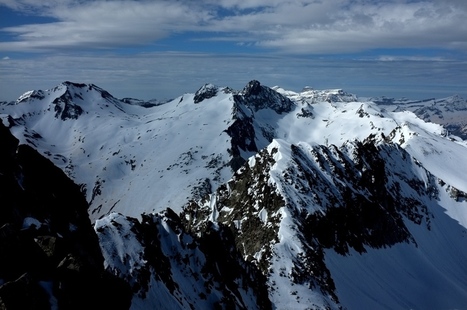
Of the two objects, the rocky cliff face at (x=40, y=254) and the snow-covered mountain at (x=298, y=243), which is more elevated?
the rocky cliff face at (x=40, y=254)

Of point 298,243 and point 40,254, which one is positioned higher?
point 40,254

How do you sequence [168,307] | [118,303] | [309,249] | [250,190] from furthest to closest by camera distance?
[250,190], [309,249], [168,307], [118,303]

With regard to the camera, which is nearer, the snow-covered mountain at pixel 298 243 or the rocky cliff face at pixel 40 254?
the rocky cliff face at pixel 40 254

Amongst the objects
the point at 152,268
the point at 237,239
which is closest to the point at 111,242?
the point at 152,268

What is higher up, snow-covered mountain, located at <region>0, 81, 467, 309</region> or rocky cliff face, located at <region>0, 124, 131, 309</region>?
rocky cliff face, located at <region>0, 124, 131, 309</region>

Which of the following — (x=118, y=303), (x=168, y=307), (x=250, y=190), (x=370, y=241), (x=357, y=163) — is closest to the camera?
(x=118, y=303)

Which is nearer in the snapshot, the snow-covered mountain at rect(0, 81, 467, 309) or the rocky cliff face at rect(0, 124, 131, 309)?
the rocky cliff face at rect(0, 124, 131, 309)

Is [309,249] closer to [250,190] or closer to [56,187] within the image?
[250,190]

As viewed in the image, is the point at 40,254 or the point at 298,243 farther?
the point at 298,243
